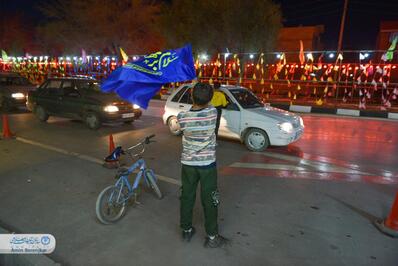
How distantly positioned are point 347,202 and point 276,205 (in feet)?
3.82

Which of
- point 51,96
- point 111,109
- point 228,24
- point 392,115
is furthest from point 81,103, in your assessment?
point 392,115

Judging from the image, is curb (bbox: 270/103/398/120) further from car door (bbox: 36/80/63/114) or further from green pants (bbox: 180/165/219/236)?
green pants (bbox: 180/165/219/236)

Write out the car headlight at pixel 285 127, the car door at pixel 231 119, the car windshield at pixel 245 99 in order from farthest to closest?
the car windshield at pixel 245 99 < the car door at pixel 231 119 < the car headlight at pixel 285 127

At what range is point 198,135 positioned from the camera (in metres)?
3.71

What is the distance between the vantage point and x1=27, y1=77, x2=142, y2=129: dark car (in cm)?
1062

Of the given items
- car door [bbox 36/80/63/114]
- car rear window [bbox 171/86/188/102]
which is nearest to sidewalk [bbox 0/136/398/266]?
car rear window [bbox 171/86/188/102]

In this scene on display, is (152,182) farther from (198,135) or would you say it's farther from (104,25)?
(104,25)

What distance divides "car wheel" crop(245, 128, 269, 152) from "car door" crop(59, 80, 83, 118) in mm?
5771

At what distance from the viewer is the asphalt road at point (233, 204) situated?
382 centimetres

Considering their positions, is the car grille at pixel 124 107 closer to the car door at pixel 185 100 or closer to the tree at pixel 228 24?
the car door at pixel 185 100

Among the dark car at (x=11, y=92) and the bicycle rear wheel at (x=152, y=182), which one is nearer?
the bicycle rear wheel at (x=152, y=182)

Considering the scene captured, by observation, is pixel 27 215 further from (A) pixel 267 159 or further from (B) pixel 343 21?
(B) pixel 343 21

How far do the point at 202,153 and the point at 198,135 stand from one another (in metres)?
0.21

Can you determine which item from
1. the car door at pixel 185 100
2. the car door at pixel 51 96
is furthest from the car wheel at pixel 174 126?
the car door at pixel 51 96
